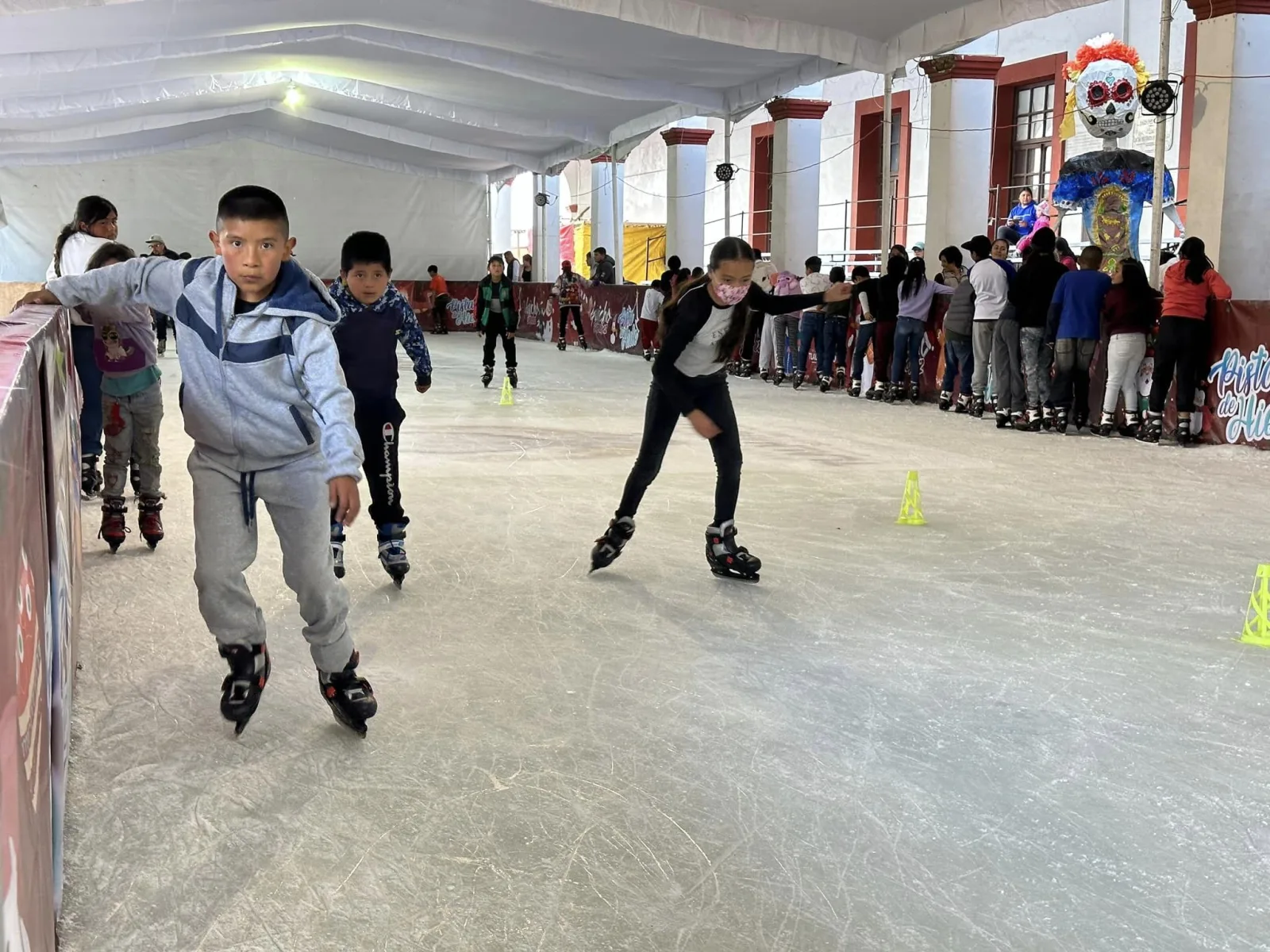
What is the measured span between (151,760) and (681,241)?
18.0 metres

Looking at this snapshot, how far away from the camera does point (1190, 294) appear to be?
338 inches

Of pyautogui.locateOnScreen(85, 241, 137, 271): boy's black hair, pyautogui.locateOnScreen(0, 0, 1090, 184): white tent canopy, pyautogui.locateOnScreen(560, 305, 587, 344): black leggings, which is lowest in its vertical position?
pyautogui.locateOnScreen(560, 305, 587, 344): black leggings

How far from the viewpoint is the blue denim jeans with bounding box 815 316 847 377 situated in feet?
43.3

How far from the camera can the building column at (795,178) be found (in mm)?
16500

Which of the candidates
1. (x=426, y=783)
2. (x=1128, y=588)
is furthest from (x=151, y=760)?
(x=1128, y=588)

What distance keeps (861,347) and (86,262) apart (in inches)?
343

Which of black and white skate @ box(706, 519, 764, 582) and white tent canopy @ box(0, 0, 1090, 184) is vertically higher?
white tent canopy @ box(0, 0, 1090, 184)

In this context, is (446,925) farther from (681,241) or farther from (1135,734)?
(681,241)

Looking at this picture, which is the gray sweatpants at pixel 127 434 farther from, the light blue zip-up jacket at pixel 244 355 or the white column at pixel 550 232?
the white column at pixel 550 232

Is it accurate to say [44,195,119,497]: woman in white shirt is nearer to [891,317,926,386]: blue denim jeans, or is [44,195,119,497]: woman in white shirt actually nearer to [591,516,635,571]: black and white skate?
[591,516,635,571]: black and white skate

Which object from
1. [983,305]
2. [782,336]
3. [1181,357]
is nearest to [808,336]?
[782,336]

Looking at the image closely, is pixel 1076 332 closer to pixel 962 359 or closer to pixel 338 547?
pixel 962 359

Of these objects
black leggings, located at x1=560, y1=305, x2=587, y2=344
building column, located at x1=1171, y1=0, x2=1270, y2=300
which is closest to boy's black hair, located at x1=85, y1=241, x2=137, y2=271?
building column, located at x1=1171, y1=0, x2=1270, y2=300

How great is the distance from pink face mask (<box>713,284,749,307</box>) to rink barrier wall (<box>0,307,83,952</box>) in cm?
228
